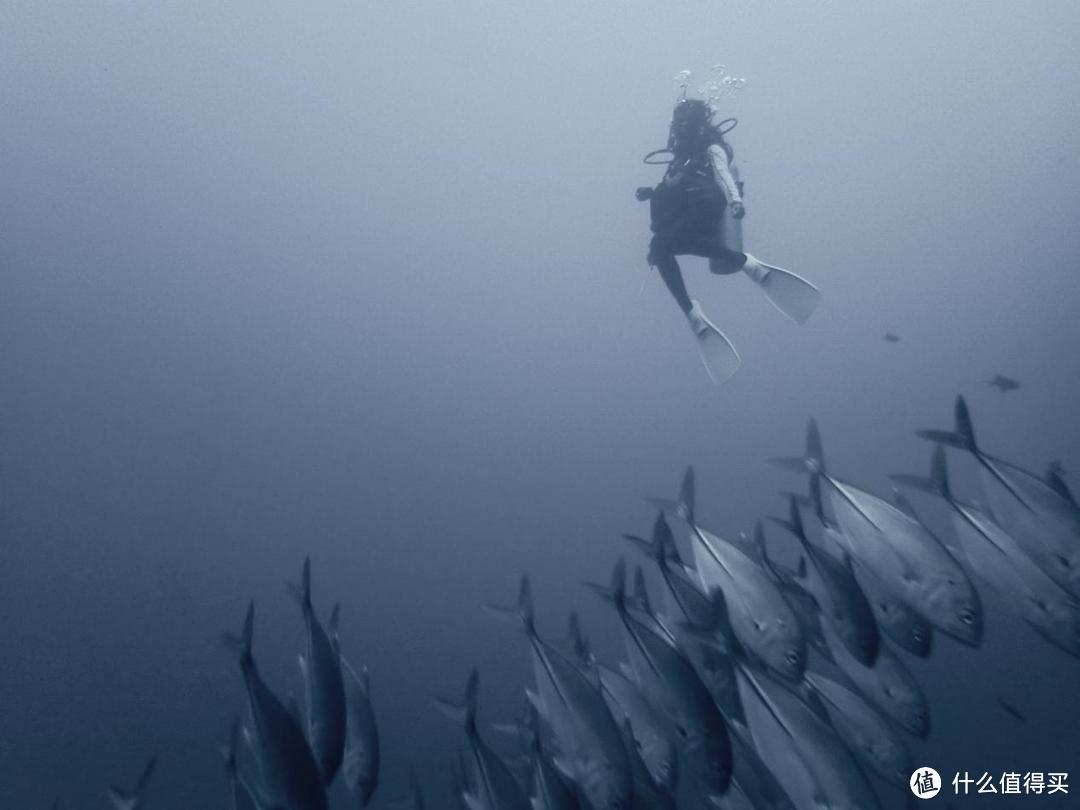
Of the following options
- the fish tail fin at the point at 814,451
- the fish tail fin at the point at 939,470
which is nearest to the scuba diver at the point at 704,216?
the fish tail fin at the point at 814,451

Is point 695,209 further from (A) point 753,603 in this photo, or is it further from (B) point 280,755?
(B) point 280,755

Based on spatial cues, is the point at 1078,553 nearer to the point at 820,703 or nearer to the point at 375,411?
the point at 820,703

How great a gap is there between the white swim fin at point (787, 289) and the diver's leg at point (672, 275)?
57 cm

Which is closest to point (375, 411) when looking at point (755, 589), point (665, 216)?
point (665, 216)

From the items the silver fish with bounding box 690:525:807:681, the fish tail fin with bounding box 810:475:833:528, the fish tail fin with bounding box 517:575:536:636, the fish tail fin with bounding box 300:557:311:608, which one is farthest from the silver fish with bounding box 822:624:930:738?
the fish tail fin with bounding box 300:557:311:608

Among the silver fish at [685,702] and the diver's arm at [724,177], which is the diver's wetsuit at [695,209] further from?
the silver fish at [685,702]

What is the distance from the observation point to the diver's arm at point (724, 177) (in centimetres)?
494

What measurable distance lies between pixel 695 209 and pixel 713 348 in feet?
5.13

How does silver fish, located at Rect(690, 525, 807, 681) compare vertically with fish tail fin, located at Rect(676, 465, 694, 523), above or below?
below

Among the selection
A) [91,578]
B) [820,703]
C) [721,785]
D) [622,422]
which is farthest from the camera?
[622,422]

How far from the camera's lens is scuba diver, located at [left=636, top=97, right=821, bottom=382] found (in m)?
5.02

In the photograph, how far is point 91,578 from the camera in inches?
672

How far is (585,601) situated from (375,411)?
15368 mm

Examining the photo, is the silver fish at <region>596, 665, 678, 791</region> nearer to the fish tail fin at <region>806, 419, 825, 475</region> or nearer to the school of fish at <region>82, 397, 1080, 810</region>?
the school of fish at <region>82, 397, 1080, 810</region>
